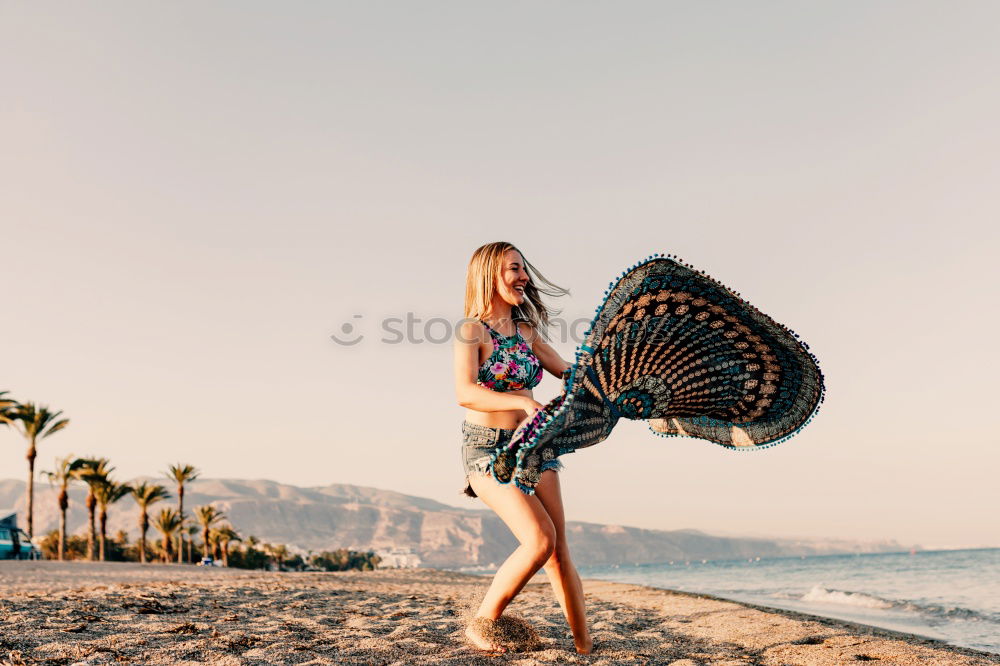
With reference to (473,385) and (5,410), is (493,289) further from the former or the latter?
(5,410)

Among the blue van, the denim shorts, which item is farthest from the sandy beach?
the blue van

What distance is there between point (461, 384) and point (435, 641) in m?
2.17

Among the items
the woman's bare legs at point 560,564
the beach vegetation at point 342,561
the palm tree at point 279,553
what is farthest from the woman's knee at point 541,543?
the beach vegetation at point 342,561

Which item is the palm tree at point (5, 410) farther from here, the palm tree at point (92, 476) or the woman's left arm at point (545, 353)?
the woman's left arm at point (545, 353)

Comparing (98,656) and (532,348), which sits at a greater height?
(532,348)

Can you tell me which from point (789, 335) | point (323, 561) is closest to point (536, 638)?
point (789, 335)

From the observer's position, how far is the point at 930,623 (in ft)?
49.3

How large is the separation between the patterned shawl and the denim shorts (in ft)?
0.29

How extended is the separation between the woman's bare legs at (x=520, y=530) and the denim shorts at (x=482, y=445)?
7 centimetres

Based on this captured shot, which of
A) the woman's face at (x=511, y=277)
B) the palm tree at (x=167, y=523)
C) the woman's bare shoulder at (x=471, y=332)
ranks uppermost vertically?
the woman's face at (x=511, y=277)

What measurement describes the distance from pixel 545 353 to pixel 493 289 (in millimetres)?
579

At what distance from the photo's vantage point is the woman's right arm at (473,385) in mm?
4231

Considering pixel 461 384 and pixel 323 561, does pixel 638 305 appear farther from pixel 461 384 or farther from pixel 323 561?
pixel 323 561

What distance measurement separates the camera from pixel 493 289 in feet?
15.8
